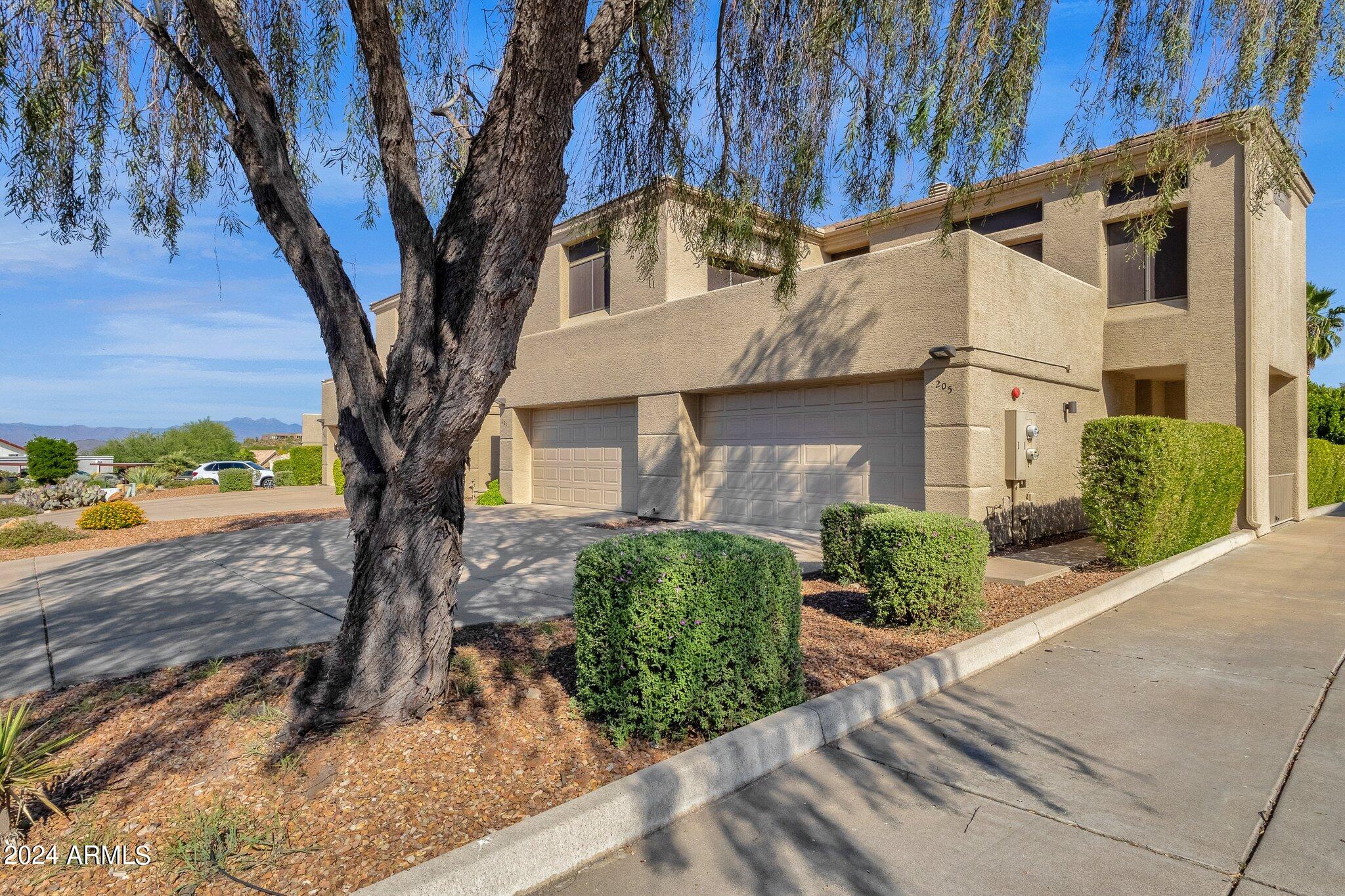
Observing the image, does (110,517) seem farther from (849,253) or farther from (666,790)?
(849,253)

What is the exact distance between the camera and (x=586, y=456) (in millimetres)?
16828

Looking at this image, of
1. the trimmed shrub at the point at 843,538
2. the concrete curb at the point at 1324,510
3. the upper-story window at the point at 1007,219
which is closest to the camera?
the trimmed shrub at the point at 843,538

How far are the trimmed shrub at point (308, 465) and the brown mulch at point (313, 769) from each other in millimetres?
26996

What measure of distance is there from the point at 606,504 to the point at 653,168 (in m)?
10.2

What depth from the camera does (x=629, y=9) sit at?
13.6 ft

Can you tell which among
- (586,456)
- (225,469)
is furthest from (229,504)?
(225,469)

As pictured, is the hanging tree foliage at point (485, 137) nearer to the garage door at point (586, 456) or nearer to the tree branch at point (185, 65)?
the tree branch at point (185, 65)

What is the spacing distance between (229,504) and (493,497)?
7808 mm

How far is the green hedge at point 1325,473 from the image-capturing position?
1694 centimetres

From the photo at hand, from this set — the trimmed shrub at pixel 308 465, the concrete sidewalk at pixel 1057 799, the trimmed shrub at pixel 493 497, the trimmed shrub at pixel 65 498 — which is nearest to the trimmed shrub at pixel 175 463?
the trimmed shrub at pixel 308 465

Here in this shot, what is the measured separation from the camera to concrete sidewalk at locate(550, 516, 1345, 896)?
109 inches

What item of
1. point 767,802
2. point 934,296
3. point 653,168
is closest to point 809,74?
point 653,168

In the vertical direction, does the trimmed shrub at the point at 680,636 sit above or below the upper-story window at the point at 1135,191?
below

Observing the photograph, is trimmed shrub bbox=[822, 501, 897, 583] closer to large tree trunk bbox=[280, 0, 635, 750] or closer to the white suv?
large tree trunk bbox=[280, 0, 635, 750]
